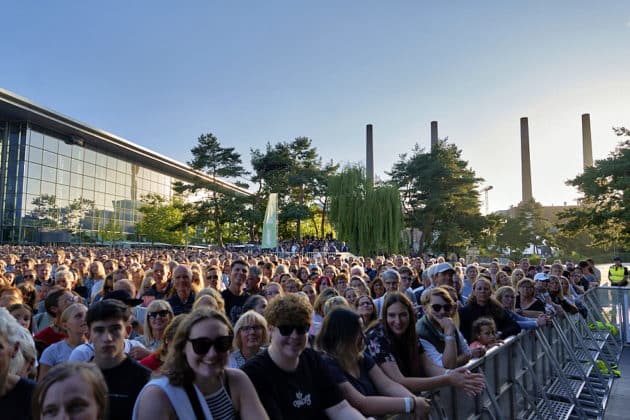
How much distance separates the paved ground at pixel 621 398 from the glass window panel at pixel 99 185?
48.8m

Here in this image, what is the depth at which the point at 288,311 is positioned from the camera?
2461 millimetres

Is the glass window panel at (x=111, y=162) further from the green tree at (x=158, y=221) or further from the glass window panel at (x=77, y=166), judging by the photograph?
the green tree at (x=158, y=221)

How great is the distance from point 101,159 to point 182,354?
51693 mm

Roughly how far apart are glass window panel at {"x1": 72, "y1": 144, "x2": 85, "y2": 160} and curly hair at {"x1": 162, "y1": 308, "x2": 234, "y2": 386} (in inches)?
1909

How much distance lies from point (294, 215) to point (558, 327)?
33.8 m

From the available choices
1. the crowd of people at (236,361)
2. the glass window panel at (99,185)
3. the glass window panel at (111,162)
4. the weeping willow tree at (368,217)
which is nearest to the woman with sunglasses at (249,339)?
the crowd of people at (236,361)

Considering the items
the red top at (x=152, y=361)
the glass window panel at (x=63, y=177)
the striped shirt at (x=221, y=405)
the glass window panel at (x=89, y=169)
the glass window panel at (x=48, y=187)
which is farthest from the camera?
the glass window panel at (x=89, y=169)

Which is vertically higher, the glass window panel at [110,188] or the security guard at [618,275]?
the glass window panel at [110,188]

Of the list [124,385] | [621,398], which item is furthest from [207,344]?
[621,398]

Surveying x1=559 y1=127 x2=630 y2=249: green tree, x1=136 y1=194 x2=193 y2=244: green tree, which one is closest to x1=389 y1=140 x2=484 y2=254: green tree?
x1=559 y1=127 x2=630 y2=249: green tree

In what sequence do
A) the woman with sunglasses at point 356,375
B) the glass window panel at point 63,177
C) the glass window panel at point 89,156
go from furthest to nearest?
the glass window panel at point 89,156 < the glass window panel at point 63,177 < the woman with sunglasses at point 356,375

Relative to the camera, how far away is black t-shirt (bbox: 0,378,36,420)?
6.47ft

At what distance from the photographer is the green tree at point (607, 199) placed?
23.8m

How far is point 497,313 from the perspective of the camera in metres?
5.04
